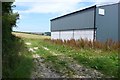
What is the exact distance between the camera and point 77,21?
32062mm

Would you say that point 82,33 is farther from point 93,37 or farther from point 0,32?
point 0,32

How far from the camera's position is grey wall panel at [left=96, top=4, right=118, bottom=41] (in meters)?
24.3

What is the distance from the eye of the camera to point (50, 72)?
11.7 m

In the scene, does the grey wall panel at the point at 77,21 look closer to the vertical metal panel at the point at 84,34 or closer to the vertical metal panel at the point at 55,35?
the vertical metal panel at the point at 84,34

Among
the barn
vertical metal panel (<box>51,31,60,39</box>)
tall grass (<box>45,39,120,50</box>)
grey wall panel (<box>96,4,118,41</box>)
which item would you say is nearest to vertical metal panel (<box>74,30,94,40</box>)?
the barn

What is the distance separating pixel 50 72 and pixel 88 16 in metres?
17.0

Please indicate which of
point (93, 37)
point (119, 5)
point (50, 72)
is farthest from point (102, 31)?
point (50, 72)

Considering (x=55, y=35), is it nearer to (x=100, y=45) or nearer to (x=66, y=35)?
(x=66, y=35)

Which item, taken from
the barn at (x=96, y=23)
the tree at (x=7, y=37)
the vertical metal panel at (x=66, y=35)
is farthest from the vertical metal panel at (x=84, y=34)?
the tree at (x=7, y=37)

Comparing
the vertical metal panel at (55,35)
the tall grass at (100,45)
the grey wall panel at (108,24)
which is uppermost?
the grey wall panel at (108,24)

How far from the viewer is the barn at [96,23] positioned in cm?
2441

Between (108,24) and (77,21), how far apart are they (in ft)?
23.5

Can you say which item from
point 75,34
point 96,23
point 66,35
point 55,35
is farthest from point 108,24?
point 55,35

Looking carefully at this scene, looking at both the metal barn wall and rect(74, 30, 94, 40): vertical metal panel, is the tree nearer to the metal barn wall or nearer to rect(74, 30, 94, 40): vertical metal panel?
rect(74, 30, 94, 40): vertical metal panel
